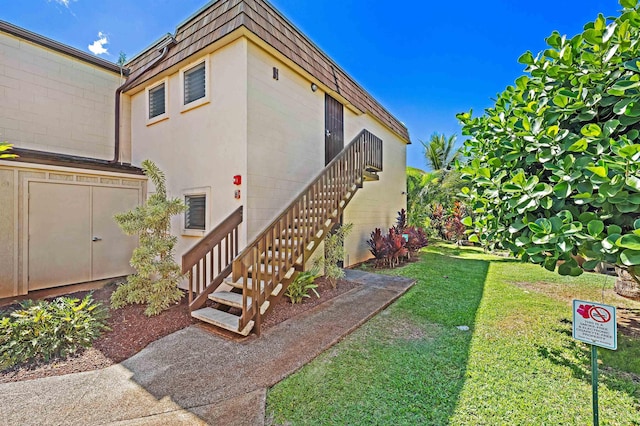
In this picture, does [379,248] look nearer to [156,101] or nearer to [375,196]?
[375,196]

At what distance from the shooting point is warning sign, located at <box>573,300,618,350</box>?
87.2 inches

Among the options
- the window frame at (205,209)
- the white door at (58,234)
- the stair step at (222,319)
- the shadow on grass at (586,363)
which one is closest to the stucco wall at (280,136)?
the window frame at (205,209)

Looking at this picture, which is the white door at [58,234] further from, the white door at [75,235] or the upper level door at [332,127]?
the upper level door at [332,127]

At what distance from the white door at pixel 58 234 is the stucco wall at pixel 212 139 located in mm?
1917

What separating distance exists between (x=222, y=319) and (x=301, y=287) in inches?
65.2

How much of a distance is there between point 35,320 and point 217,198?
2986mm

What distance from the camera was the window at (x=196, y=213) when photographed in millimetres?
5801

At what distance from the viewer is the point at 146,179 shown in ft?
23.4

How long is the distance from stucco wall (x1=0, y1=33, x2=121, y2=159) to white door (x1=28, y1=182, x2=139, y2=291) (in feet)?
5.04

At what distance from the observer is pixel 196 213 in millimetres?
5930

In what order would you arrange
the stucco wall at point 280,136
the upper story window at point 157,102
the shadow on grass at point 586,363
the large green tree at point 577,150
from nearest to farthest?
1. the large green tree at point 577,150
2. the shadow on grass at point 586,363
3. the stucco wall at point 280,136
4. the upper story window at point 157,102

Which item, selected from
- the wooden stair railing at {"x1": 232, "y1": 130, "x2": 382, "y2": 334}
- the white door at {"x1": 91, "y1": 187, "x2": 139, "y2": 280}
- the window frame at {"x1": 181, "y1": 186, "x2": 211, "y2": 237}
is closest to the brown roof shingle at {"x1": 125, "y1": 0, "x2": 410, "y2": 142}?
the wooden stair railing at {"x1": 232, "y1": 130, "x2": 382, "y2": 334}

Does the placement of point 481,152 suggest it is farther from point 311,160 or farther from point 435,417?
point 311,160

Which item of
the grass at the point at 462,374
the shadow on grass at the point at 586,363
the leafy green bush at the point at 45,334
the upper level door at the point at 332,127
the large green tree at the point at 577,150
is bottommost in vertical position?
the shadow on grass at the point at 586,363
